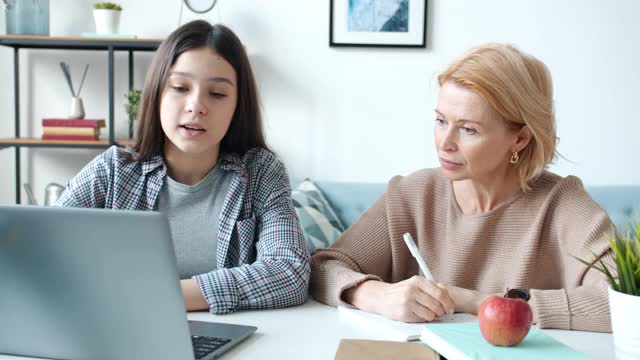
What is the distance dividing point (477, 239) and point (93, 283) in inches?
36.1

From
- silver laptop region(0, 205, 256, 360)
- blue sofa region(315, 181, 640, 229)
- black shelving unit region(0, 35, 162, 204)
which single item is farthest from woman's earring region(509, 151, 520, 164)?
black shelving unit region(0, 35, 162, 204)

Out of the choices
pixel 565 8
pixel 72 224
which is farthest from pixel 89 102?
pixel 72 224

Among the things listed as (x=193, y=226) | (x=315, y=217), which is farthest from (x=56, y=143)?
(x=193, y=226)

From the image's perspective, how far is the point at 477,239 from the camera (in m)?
1.63

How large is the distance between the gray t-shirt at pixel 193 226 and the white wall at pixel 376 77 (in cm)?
154

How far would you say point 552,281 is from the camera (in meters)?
1.62

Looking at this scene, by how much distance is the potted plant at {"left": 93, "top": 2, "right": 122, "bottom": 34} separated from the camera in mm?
2961

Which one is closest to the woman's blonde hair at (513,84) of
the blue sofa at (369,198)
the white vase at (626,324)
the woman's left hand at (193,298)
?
the white vase at (626,324)

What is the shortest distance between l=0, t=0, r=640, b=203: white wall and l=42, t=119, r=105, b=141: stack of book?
0.67 ft

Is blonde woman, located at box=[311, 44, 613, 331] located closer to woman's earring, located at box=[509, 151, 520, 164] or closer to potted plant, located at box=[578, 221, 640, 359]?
woman's earring, located at box=[509, 151, 520, 164]

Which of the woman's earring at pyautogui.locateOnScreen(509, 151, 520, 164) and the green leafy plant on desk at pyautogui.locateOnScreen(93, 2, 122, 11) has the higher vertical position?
the green leafy plant on desk at pyautogui.locateOnScreen(93, 2, 122, 11)

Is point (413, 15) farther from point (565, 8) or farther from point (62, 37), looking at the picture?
point (62, 37)

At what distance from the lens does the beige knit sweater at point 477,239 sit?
1.54 metres

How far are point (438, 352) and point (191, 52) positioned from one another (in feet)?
2.68
